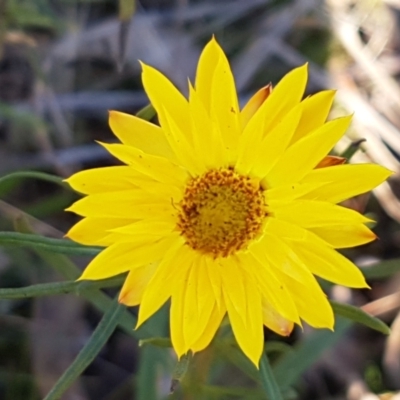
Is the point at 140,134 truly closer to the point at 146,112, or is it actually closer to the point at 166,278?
the point at 146,112

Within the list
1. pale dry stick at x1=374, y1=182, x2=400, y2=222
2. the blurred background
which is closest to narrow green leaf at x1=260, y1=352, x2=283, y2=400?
the blurred background

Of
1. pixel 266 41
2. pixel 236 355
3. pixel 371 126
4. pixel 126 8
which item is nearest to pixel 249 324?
pixel 236 355

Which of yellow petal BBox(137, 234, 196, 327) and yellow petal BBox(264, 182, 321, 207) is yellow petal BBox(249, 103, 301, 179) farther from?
yellow petal BBox(137, 234, 196, 327)

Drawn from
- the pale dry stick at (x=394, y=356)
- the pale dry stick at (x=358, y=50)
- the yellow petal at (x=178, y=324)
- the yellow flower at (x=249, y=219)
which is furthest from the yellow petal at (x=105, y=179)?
the pale dry stick at (x=358, y=50)

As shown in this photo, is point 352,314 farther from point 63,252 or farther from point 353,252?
point 353,252

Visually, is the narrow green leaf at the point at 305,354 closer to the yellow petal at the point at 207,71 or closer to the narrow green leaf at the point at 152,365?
the narrow green leaf at the point at 152,365

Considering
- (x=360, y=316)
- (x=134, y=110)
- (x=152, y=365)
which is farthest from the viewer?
(x=134, y=110)

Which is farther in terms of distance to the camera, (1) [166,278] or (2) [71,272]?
(2) [71,272]
